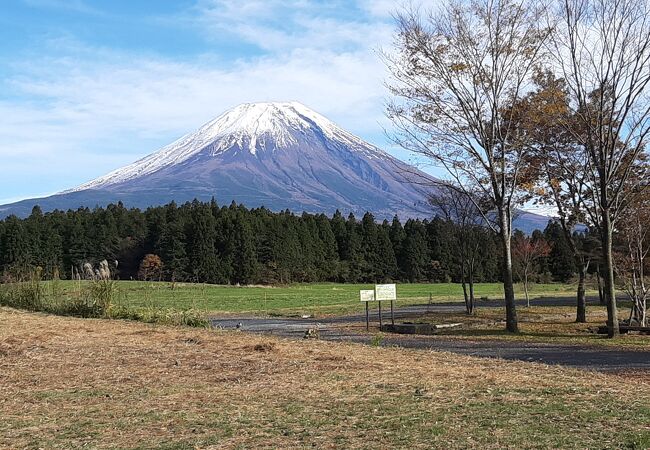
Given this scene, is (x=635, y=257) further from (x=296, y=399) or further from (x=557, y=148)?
(x=296, y=399)

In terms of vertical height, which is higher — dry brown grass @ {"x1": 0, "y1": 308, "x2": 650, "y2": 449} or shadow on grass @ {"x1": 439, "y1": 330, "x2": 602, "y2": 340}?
dry brown grass @ {"x1": 0, "y1": 308, "x2": 650, "y2": 449}

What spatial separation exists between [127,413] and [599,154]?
45.7ft

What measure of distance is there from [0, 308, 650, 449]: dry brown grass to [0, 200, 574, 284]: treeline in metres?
51.7

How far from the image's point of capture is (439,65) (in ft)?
59.3

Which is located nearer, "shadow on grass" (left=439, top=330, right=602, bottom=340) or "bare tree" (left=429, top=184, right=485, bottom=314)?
"shadow on grass" (left=439, top=330, right=602, bottom=340)

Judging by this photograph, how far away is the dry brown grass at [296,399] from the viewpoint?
528 cm

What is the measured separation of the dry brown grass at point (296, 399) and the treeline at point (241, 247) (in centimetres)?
5174

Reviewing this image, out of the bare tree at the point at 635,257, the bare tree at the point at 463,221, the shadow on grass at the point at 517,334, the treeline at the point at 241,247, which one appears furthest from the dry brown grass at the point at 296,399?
the treeline at the point at 241,247

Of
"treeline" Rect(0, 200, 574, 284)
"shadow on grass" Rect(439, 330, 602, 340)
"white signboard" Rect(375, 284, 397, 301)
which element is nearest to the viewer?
"shadow on grass" Rect(439, 330, 602, 340)

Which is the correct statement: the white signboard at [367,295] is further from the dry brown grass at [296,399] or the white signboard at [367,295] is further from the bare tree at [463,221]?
the bare tree at [463,221]

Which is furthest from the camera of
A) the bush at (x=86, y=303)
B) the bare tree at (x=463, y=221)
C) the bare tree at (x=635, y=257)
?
the bare tree at (x=463, y=221)

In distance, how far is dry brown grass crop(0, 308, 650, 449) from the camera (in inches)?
208

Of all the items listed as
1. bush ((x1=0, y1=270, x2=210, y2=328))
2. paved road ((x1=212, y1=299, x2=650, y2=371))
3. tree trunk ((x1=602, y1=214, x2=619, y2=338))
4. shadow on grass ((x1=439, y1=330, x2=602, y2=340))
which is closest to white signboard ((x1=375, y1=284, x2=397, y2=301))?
paved road ((x1=212, y1=299, x2=650, y2=371))

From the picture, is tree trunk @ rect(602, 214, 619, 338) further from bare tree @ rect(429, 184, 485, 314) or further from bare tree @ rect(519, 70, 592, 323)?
bare tree @ rect(429, 184, 485, 314)
